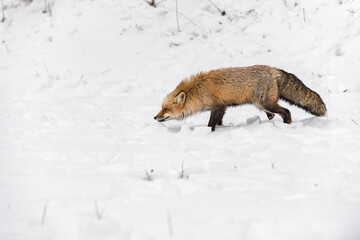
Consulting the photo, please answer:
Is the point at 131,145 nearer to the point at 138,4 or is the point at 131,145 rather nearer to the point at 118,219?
the point at 118,219

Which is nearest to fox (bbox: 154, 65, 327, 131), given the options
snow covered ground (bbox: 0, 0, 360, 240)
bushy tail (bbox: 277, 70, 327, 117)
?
bushy tail (bbox: 277, 70, 327, 117)

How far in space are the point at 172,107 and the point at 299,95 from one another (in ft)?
7.27

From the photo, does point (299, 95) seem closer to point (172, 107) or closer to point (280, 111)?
point (280, 111)

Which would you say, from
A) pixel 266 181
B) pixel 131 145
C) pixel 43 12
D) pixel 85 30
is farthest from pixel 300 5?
pixel 43 12

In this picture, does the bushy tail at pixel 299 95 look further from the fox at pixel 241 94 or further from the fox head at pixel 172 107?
the fox head at pixel 172 107

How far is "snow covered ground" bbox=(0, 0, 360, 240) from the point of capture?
2.39 metres

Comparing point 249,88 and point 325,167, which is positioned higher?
point 325,167

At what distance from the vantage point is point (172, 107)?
5875 millimetres

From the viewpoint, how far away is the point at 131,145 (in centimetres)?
473

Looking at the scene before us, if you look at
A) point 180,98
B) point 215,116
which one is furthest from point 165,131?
point 215,116

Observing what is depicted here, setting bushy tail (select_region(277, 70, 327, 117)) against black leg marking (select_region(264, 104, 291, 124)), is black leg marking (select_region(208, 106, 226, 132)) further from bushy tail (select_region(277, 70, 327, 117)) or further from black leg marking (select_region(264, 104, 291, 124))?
bushy tail (select_region(277, 70, 327, 117))

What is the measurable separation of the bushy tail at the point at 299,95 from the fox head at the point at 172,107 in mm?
1743

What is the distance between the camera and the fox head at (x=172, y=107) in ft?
19.1

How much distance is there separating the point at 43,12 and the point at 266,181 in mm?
12265
